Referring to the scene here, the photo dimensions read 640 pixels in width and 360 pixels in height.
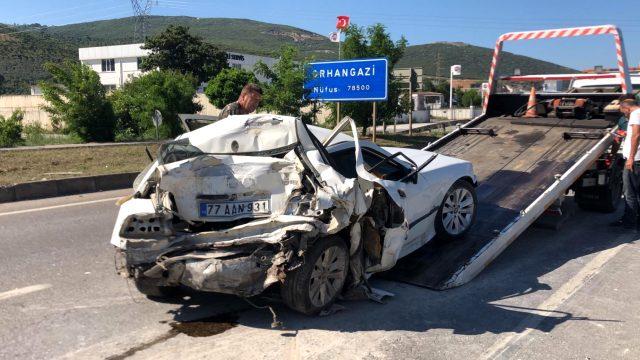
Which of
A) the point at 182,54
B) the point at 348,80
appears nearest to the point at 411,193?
the point at 348,80

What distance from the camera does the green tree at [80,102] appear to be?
20.3 metres

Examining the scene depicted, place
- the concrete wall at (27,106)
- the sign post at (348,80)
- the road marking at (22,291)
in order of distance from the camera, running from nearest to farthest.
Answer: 1. the road marking at (22,291)
2. the sign post at (348,80)
3. the concrete wall at (27,106)

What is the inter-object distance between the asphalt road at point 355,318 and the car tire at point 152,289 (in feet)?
0.33

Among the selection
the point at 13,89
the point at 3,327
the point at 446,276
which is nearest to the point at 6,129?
the point at 3,327

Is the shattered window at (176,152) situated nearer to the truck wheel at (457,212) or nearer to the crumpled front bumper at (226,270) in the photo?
the crumpled front bumper at (226,270)

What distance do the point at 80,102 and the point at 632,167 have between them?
18800 millimetres

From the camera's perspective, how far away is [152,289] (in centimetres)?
461

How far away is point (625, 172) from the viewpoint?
7.29 meters

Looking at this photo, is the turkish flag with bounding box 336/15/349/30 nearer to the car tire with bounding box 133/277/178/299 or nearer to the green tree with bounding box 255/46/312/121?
the green tree with bounding box 255/46/312/121

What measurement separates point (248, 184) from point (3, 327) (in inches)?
87.2

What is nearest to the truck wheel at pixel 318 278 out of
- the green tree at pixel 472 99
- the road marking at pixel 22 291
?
the road marking at pixel 22 291

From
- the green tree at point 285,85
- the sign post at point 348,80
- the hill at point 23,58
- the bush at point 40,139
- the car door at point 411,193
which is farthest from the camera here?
the hill at point 23,58

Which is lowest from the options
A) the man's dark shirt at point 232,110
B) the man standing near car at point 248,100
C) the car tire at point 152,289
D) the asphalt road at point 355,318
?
the asphalt road at point 355,318

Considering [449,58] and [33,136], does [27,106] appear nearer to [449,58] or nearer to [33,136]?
[33,136]
